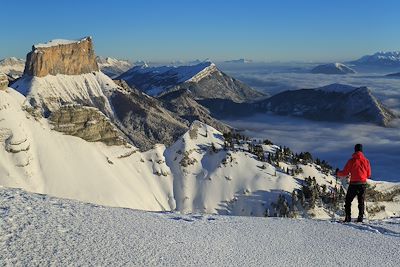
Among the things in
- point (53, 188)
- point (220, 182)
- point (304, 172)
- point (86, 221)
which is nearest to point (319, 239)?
point (86, 221)

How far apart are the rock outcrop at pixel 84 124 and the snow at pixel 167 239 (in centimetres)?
11399

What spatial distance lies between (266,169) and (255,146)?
45.7ft

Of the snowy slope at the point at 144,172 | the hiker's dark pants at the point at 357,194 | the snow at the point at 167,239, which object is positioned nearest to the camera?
the snow at the point at 167,239

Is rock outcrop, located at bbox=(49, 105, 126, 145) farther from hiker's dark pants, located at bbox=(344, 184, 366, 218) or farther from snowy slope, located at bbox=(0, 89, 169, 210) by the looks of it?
hiker's dark pants, located at bbox=(344, 184, 366, 218)

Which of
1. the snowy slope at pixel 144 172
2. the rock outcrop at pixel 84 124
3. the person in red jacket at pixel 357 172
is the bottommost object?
the snowy slope at pixel 144 172

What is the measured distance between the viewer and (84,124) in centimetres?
13838

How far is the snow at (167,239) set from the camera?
17188mm

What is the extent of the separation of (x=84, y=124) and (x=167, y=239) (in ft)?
402

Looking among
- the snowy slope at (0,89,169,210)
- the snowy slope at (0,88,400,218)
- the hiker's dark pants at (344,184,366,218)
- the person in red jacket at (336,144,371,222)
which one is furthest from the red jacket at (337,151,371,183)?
the snowy slope at (0,88,400,218)

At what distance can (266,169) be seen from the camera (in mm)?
142125

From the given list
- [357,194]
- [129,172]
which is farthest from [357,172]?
[129,172]

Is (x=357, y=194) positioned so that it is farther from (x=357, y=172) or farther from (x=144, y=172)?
(x=144, y=172)

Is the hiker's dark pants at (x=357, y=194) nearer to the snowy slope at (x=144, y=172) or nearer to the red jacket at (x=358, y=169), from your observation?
the red jacket at (x=358, y=169)

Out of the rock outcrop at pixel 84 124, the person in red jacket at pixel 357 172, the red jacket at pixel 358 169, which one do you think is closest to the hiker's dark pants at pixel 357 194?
the person in red jacket at pixel 357 172
